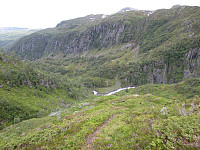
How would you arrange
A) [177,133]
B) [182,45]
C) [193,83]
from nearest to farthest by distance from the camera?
[177,133] → [193,83] → [182,45]

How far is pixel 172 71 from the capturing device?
158125 mm

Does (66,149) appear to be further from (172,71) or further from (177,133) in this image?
(172,71)

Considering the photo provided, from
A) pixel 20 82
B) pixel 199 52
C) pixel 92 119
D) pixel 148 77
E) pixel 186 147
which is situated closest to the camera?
pixel 186 147

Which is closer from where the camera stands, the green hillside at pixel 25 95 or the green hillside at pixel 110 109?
the green hillside at pixel 110 109

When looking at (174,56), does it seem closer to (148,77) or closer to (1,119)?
(148,77)

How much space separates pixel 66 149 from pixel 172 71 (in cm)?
19161

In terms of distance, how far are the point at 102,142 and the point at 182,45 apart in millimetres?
203187

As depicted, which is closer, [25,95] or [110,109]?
[110,109]

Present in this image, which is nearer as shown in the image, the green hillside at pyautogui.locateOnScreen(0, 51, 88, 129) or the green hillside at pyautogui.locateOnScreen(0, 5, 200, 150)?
the green hillside at pyautogui.locateOnScreen(0, 5, 200, 150)

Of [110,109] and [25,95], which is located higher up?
[110,109]

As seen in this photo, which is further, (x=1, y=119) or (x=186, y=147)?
(x=1, y=119)

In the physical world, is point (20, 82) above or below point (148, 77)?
above

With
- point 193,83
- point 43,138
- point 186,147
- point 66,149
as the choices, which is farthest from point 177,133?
point 193,83

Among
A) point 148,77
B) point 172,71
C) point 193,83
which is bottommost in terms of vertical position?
point 148,77
